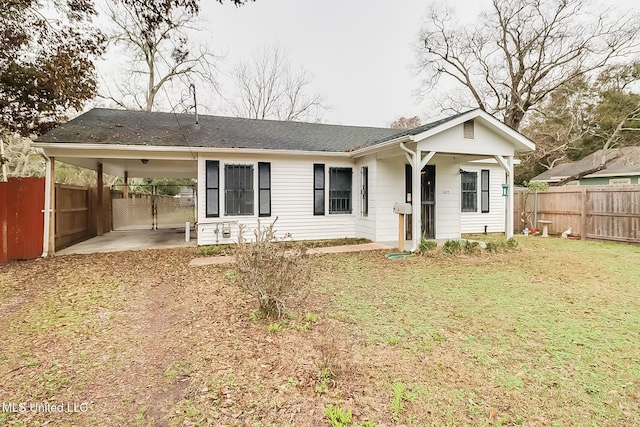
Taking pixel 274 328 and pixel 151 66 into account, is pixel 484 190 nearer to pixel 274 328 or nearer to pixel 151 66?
pixel 274 328

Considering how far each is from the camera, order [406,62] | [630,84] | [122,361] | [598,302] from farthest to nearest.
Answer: [406,62]
[630,84]
[598,302]
[122,361]

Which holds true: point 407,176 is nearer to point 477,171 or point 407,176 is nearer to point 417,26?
point 477,171

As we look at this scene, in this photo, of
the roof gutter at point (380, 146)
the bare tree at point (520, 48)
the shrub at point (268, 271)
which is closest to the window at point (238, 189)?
the roof gutter at point (380, 146)

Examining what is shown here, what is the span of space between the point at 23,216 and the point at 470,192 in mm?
13292

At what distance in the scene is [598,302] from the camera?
4457mm

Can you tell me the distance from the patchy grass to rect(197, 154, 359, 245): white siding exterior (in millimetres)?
3476

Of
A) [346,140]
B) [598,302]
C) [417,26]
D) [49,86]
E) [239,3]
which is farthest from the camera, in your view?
[417,26]

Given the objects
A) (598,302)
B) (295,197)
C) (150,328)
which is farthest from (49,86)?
(598,302)

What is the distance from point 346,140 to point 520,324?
859 centimetres

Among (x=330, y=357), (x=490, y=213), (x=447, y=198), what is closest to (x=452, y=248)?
(x=447, y=198)

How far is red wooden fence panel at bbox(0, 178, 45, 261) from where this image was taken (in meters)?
7.43

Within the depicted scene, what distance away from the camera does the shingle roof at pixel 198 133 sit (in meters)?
8.47

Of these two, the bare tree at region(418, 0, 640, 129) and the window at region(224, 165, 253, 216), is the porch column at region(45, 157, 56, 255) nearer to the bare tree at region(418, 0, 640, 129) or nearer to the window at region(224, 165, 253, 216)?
the window at region(224, 165, 253, 216)

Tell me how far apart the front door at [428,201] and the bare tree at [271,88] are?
16078 millimetres
